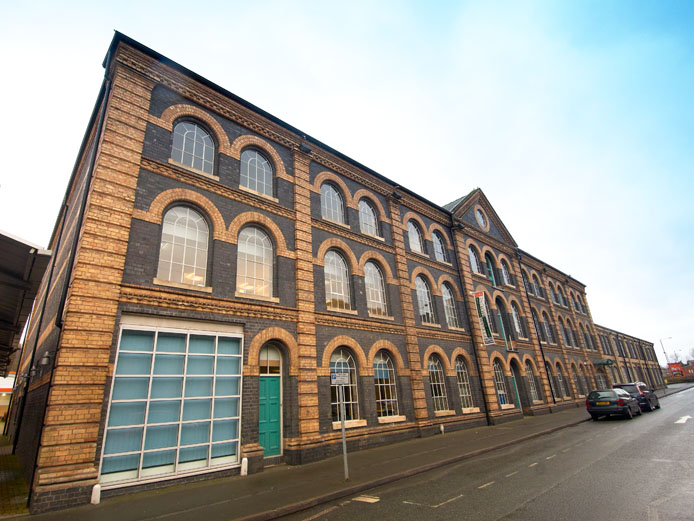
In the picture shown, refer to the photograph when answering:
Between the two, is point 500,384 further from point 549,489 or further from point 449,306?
point 549,489

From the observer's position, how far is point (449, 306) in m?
19.2

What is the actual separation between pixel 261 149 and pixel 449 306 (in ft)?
41.9

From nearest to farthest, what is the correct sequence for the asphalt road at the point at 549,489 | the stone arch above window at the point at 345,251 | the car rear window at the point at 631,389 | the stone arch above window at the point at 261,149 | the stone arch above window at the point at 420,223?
the asphalt road at the point at 549,489, the stone arch above window at the point at 261,149, the stone arch above window at the point at 345,251, the stone arch above window at the point at 420,223, the car rear window at the point at 631,389

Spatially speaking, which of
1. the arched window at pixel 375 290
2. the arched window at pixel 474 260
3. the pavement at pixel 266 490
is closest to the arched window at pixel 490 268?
the arched window at pixel 474 260

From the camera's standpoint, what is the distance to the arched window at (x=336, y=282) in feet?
44.0

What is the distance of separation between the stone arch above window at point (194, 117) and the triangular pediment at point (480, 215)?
14.8m

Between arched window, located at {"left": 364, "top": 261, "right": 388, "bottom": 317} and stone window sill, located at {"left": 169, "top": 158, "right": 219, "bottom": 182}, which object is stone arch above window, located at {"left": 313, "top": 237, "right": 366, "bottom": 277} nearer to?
arched window, located at {"left": 364, "top": 261, "right": 388, "bottom": 317}

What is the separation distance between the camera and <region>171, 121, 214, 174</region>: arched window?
35.5ft

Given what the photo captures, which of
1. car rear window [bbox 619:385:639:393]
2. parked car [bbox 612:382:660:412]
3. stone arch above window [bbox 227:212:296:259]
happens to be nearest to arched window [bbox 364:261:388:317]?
stone arch above window [bbox 227:212:296:259]

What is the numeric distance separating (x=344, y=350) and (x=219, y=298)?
17.3 feet

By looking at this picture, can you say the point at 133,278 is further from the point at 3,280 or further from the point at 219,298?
the point at 3,280

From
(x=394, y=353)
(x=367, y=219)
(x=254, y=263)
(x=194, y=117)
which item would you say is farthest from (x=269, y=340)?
(x=367, y=219)

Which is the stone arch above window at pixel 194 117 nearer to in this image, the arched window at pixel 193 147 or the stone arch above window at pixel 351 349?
the arched window at pixel 193 147

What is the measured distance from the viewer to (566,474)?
298 inches
